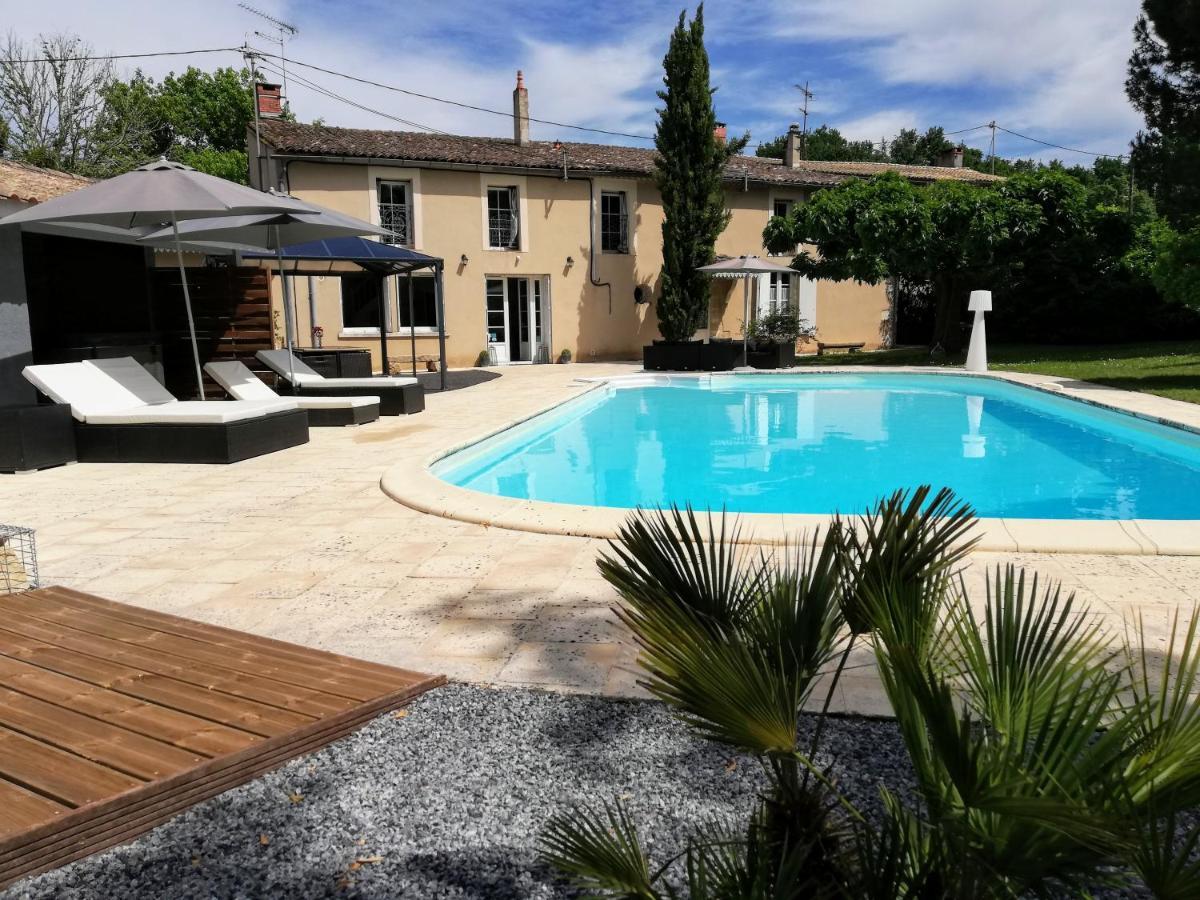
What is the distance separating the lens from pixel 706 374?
53.2 feet

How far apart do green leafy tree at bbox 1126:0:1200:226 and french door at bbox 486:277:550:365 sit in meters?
13.0

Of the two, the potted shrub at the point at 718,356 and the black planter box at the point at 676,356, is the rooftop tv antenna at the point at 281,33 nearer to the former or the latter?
the black planter box at the point at 676,356

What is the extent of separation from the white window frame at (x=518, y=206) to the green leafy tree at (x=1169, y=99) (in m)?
13.0

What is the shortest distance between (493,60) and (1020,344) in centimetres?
1556

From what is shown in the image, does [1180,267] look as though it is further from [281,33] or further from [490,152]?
[281,33]

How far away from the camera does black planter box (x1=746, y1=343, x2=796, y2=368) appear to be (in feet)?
57.1

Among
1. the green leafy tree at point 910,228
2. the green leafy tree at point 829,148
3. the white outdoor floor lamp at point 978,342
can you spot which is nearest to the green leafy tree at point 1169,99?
A: the green leafy tree at point 910,228

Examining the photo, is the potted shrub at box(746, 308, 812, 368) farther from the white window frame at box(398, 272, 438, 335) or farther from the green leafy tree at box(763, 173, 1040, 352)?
the white window frame at box(398, 272, 438, 335)

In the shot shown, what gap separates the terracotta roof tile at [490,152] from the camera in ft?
55.9

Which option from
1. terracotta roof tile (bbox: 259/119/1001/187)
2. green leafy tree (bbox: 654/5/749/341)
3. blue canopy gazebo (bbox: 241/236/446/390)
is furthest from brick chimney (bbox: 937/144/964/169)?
blue canopy gazebo (bbox: 241/236/446/390)

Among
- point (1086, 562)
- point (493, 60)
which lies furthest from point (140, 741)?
point (493, 60)

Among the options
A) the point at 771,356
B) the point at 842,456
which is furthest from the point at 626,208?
the point at 842,456

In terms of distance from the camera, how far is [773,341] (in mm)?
17531

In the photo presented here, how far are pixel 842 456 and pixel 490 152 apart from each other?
43.3ft
